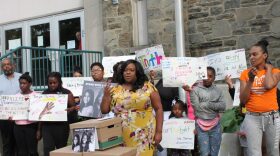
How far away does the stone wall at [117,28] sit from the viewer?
11844 mm

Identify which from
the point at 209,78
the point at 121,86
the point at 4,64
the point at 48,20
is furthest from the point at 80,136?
the point at 48,20

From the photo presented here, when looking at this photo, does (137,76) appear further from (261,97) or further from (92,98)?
(92,98)

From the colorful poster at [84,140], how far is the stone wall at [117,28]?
24.0 feet

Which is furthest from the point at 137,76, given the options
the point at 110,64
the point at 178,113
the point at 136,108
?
the point at 110,64

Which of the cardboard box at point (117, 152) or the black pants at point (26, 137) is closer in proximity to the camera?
the cardboard box at point (117, 152)

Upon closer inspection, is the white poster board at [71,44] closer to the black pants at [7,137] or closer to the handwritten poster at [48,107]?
the black pants at [7,137]

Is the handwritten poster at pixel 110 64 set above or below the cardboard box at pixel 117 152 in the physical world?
above

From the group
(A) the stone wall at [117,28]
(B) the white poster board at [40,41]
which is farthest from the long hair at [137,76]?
(B) the white poster board at [40,41]

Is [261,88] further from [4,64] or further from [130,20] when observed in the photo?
[130,20]

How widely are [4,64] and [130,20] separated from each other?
479 centimetres

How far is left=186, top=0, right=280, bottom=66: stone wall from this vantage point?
31.2 ft

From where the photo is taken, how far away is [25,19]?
46.5 ft

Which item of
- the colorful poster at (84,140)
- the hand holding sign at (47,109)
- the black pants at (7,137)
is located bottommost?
the black pants at (7,137)

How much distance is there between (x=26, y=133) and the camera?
7.11 m
